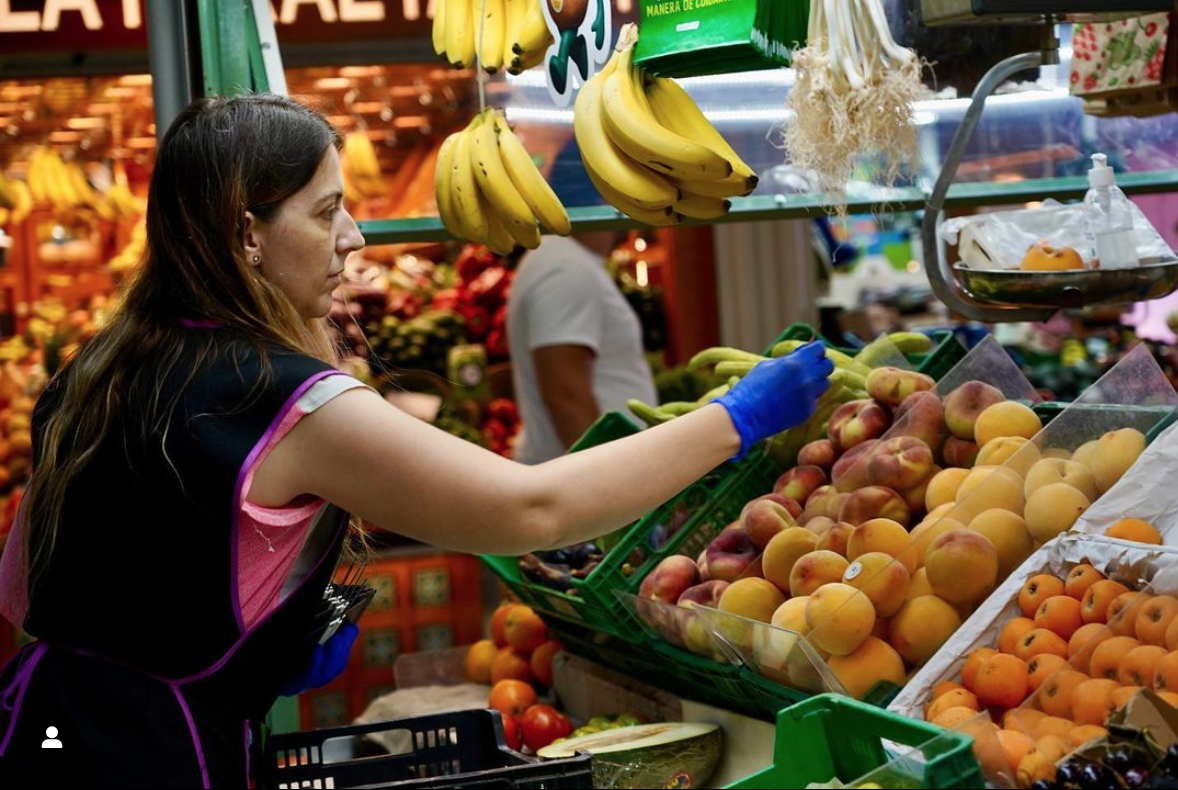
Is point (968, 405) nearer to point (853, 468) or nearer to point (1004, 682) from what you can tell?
point (853, 468)

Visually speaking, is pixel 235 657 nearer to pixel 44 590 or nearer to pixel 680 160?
pixel 44 590

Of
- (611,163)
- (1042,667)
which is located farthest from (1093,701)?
(611,163)

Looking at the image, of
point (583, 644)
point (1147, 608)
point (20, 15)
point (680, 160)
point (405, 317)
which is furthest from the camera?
point (405, 317)

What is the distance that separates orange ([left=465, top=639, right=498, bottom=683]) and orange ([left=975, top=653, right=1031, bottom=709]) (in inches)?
68.6

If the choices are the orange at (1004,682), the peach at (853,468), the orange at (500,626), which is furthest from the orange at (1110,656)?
the orange at (500,626)

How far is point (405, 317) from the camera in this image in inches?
253

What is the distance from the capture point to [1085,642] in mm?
1972

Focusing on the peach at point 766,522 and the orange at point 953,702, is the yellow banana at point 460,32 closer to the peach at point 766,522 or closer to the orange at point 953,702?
the peach at point 766,522

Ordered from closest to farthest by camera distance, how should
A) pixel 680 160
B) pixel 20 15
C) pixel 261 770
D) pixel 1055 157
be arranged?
pixel 261 770, pixel 680 160, pixel 1055 157, pixel 20 15

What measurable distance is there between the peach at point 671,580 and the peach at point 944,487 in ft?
1.54

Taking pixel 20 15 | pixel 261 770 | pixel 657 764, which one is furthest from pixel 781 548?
pixel 20 15

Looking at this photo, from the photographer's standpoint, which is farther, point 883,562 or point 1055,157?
point 1055,157

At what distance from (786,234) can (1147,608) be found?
4.73m

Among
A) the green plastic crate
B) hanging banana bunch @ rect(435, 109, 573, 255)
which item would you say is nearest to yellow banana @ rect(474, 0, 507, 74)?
hanging banana bunch @ rect(435, 109, 573, 255)
